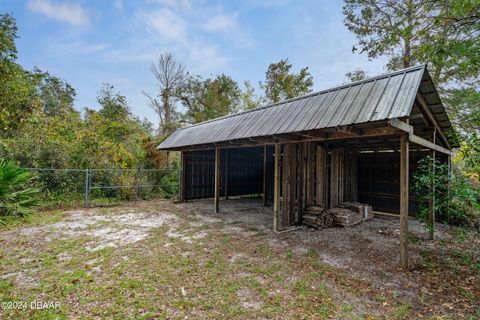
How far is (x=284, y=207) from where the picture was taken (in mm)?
5887

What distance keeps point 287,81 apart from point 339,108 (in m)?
15.2

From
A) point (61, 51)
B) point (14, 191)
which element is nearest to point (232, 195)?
point (14, 191)

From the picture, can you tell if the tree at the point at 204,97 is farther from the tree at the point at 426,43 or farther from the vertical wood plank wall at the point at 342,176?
the vertical wood plank wall at the point at 342,176

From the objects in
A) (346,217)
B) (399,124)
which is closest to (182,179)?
(346,217)

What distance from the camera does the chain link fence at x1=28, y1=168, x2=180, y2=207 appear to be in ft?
24.6

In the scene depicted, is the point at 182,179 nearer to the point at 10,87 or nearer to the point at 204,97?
the point at 10,87

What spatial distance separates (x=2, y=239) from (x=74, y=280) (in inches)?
114

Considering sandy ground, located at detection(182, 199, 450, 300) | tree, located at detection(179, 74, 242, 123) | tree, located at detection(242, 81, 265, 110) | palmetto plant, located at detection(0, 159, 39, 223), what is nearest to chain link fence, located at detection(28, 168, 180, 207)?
palmetto plant, located at detection(0, 159, 39, 223)

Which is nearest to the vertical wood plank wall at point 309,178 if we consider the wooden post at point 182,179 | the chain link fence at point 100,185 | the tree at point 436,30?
the tree at point 436,30

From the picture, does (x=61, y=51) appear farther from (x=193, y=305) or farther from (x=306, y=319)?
(x=306, y=319)

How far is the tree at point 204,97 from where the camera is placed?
18078 millimetres

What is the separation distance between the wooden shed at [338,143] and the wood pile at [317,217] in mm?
196

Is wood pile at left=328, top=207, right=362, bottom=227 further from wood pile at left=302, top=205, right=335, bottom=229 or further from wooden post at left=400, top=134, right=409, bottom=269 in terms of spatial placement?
wooden post at left=400, top=134, right=409, bottom=269

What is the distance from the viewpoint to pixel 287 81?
18.3m
